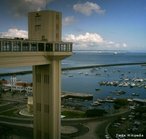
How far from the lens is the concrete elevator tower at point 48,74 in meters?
4.93

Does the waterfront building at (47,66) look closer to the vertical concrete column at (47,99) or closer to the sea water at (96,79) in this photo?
the vertical concrete column at (47,99)

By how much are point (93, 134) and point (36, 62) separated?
3.76 meters

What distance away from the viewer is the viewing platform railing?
12.9 ft

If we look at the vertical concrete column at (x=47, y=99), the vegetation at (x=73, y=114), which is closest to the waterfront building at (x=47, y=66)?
the vertical concrete column at (x=47, y=99)

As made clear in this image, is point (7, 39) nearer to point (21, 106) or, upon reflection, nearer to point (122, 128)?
point (122, 128)

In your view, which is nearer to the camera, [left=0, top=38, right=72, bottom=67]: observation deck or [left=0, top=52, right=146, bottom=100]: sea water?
[left=0, top=38, right=72, bottom=67]: observation deck

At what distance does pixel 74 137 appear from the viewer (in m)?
7.18

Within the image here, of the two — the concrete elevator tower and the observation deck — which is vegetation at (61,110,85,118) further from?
the observation deck

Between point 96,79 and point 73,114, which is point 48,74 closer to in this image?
point 73,114

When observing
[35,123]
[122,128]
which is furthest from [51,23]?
[122,128]

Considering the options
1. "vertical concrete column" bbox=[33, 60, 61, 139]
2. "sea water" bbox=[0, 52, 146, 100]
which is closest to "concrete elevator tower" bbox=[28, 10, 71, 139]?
"vertical concrete column" bbox=[33, 60, 61, 139]

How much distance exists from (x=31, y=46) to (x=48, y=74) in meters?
0.79

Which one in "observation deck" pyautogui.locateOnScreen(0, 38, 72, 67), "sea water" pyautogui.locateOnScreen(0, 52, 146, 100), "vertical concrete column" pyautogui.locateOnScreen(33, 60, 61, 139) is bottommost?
"sea water" pyautogui.locateOnScreen(0, 52, 146, 100)

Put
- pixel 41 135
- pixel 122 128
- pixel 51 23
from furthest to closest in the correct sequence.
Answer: pixel 122 128 < pixel 41 135 < pixel 51 23
